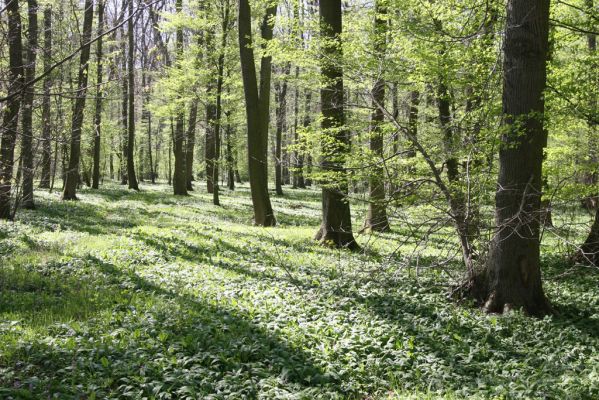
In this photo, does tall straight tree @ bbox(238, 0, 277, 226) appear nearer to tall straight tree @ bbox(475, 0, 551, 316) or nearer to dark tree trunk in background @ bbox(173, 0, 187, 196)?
tall straight tree @ bbox(475, 0, 551, 316)

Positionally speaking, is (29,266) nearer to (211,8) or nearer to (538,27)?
(538,27)

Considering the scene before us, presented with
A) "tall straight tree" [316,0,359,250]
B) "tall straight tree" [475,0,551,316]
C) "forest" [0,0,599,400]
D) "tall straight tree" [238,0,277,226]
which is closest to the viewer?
"forest" [0,0,599,400]

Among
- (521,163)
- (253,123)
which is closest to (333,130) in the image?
(521,163)

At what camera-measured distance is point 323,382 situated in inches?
193

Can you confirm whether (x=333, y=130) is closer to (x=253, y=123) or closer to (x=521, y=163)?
(x=521, y=163)

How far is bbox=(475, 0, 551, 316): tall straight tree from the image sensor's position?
652 cm

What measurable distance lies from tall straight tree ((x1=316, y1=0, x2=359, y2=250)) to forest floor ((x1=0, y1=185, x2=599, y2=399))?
2.15 metres

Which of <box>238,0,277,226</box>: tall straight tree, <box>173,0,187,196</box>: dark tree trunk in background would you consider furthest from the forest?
<box>173,0,187,196</box>: dark tree trunk in background

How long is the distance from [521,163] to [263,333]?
4271mm

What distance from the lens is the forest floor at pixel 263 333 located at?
4.72 meters

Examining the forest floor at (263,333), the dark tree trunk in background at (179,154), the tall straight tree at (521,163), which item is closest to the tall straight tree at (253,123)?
the forest floor at (263,333)

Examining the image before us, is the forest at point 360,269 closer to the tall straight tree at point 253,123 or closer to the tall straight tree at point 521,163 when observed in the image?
the tall straight tree at point 521,163

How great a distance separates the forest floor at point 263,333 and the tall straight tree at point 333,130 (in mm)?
2153

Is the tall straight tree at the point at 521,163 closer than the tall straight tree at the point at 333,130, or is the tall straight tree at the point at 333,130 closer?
the tall straight tree at the point at 521,163
